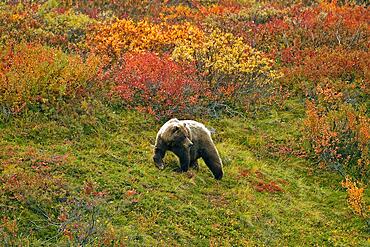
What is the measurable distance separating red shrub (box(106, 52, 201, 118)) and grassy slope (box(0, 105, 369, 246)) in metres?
0.74

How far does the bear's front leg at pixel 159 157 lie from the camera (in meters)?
11.9

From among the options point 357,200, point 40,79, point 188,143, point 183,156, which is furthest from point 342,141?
point 40,79

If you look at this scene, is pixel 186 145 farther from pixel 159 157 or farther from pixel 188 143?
pixel 159 157

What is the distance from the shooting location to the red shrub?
15.4 meters

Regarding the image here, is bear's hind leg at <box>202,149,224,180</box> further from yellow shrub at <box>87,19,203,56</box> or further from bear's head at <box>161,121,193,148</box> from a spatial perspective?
yellow shrub at <box>87,19,203,56</box>

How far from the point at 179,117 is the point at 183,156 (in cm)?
384

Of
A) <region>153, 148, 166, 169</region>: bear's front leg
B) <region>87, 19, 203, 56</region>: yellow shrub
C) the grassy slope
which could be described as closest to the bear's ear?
<region>153, 148, 166, 169</region>: bear's front leg

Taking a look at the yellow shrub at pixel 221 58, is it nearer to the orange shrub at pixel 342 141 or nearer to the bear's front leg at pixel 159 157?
the orange shrub at pixel 342 141

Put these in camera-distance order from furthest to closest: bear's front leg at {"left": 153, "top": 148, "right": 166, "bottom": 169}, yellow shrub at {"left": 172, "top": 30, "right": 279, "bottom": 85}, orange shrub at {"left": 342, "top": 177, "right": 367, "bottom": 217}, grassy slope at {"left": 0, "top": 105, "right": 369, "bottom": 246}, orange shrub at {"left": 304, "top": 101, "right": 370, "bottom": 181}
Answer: yellow shrub at {"left": 172, "top": 30, "right": 279, "bottom": 85} < orange shrub at {"left": 304, "top": 101, "right": 370, "bottom": 181} < bear's front leg at {"left": 153, "top": 148, "right": 166, "bottom": 169} < orange shrub at {"left": 342, "top": 177, "right": 367, "bottom": 217} < grassy slope at {"left": 0, "top": 105, "right": 369, "bottom": 246}

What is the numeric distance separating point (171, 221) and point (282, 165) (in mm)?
4926

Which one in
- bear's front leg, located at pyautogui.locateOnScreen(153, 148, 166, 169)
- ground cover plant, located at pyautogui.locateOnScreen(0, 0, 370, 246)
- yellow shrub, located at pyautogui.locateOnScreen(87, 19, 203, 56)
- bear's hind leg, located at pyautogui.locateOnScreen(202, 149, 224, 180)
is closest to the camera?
ground cover plant, located at pyautogui.locateOnScreen(0, 0, 370, 246)

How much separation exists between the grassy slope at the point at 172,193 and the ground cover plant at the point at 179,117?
0.11 feet

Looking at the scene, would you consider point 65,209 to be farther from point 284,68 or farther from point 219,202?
point 284,68

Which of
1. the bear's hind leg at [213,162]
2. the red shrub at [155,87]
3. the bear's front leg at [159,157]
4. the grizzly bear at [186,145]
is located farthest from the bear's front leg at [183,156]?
the red shrub at [155,87]
